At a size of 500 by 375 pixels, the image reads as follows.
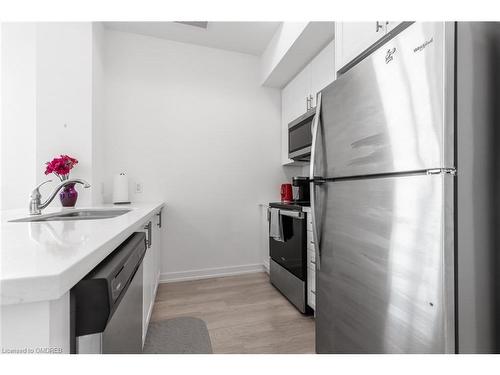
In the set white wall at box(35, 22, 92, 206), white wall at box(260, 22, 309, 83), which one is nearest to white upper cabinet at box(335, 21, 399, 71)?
white wall at box(260, 22, 309, 83)

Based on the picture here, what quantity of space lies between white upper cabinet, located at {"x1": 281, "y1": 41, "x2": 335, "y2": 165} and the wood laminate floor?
1.48 meters

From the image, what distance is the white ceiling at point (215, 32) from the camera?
2.44 meters

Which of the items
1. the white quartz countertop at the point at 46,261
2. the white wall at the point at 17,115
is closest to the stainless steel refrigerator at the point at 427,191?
the white quartz countertop at the point at 46,261

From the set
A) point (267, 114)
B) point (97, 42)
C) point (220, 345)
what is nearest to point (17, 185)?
point (97, 42)

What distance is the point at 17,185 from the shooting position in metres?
2.11

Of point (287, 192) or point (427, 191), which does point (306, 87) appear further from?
point (427, 191)

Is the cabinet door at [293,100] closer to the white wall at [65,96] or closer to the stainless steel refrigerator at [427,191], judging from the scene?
the stainless steel refrigerator at [427,191]

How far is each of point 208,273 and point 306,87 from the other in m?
2.23

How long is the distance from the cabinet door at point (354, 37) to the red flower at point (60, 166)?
6.77ft

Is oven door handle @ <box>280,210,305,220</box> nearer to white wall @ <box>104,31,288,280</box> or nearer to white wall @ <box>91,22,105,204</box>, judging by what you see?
white wall @ <box>104,31,288,280</box>

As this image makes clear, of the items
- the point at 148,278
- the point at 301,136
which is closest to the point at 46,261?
the point at 148,278

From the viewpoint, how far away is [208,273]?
2791 millimetres
